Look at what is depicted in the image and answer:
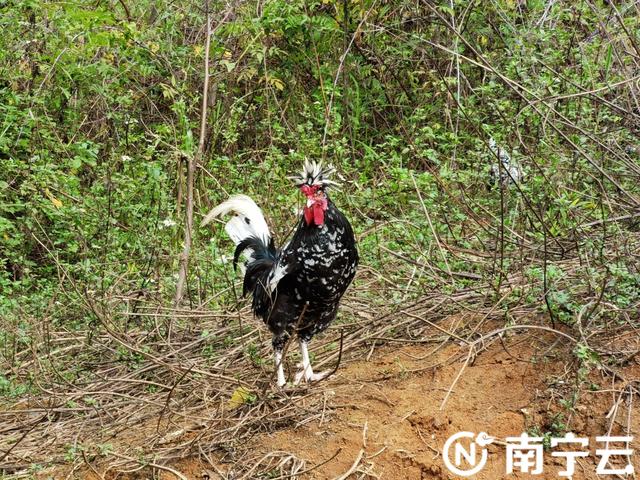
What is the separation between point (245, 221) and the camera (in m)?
5.52

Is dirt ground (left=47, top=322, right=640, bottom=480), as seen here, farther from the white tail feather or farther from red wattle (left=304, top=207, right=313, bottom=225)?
the white tail feather

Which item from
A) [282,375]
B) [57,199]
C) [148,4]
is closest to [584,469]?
[282,375]

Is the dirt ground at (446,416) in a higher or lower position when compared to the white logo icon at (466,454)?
higher

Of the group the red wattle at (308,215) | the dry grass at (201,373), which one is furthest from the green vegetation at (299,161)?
the red wattle at (308,215)

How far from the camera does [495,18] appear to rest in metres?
8.74

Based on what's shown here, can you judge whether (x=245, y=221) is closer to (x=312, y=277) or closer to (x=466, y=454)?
(x=312, y=277)

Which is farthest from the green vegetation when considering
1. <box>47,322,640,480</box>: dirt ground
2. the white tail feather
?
the white tail feather

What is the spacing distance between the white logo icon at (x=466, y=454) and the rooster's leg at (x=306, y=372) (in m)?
0.97

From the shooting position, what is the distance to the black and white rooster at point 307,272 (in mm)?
4562

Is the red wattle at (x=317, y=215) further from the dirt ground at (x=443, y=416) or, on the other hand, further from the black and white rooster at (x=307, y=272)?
the dirt ground at (x=443, y=416)

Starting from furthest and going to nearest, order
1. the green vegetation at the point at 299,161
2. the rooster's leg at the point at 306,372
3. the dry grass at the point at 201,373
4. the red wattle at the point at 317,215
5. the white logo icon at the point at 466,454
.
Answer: the green vegetation at the point at 299,161 < the rooster's leg at the point at 306,372 < the red wattle at the point at 317,215 < the dry grass at the point at 201,373 < the white logo icon at the point at 466,454

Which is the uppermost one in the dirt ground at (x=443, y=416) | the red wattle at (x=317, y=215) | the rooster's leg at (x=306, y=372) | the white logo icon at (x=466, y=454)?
the red wattle at (x=317, y=215)

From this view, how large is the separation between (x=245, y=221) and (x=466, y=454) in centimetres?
227

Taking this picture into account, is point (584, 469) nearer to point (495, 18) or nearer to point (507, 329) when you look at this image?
point (507, 329)
